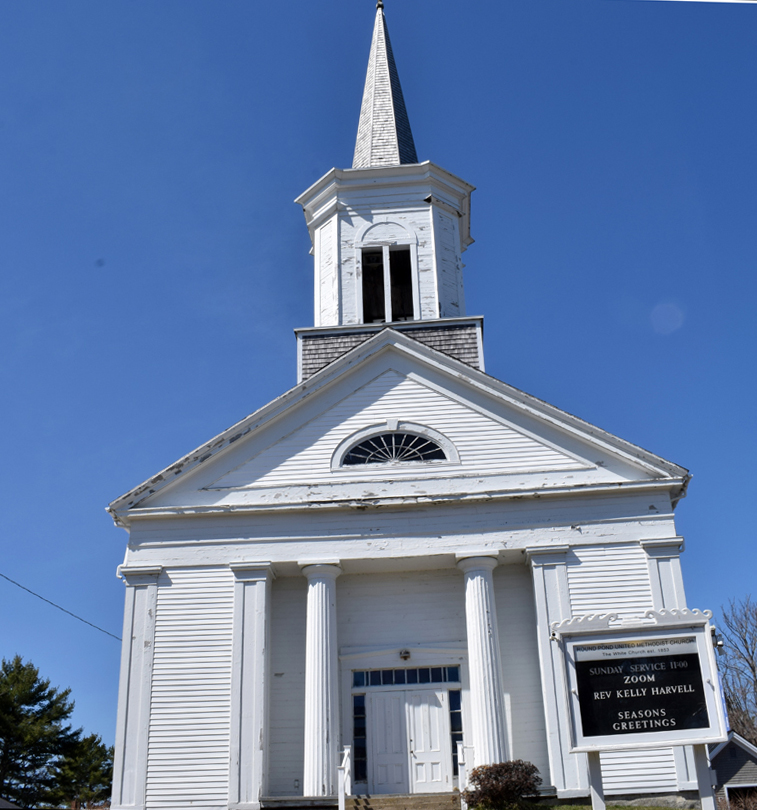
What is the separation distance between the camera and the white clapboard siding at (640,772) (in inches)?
562

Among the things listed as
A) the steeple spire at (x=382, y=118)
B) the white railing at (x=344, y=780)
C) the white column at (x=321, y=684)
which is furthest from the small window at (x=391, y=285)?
the white railing at (x=344, y=780)

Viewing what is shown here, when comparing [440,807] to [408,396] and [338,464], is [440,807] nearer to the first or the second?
[338,464]

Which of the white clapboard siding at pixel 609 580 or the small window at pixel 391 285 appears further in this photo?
the small window at pixel 391 285

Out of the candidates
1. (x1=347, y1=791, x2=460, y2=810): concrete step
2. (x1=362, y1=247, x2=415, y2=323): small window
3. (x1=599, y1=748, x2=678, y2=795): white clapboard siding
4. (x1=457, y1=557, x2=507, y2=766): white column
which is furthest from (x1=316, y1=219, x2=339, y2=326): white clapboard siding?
(x1=599, y1=748, x2=678, y2=795): white clapboard siding

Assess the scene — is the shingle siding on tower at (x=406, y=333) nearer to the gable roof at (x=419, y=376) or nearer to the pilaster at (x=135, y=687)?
the gable roof at (x=419, y=376)

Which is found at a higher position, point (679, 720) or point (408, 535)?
point (408, 535)

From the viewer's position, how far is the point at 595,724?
9930mm

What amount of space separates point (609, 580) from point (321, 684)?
5.37 metres

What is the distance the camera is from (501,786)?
13.1 m

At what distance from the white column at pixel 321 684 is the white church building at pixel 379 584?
0.10 ft

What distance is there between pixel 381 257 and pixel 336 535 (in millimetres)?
8607

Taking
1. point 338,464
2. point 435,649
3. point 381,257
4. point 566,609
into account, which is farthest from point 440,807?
point 381,257

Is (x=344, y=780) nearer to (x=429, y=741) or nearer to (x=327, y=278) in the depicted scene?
(x=429, y=741)

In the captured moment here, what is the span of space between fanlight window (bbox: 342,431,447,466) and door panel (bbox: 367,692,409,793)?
4.34 m
